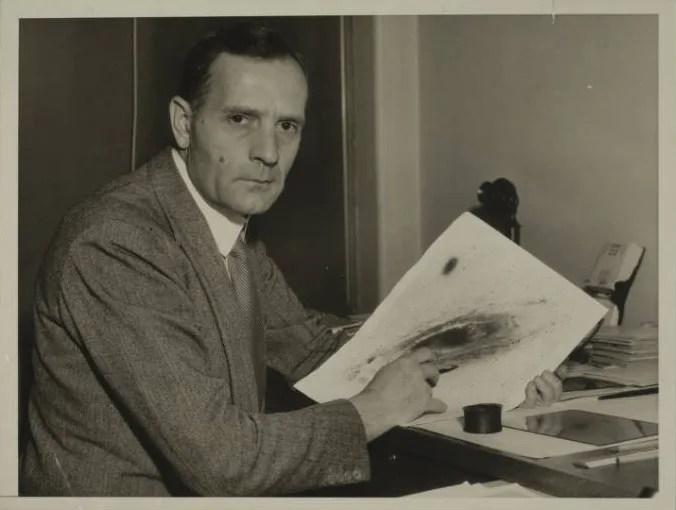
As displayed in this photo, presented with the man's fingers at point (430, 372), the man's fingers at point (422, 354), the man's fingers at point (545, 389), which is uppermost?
the man's fingers at point (422, 354)

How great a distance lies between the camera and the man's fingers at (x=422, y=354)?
43.0 inches

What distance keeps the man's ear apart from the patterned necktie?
0.17 metres

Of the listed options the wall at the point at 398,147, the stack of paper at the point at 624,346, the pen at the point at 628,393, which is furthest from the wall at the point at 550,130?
the pen at the point at 628,393

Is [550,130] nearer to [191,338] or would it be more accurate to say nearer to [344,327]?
[344,327]

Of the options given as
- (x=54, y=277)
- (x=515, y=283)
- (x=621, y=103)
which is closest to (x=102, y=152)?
(x=54, y=277)

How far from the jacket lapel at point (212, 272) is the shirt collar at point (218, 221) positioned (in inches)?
1.9

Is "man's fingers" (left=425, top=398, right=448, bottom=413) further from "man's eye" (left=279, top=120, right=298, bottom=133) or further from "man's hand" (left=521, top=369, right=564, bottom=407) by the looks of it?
"man's eye" (left=279, top=120, right=298, bottom=133)

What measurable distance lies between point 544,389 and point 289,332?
0.43 m

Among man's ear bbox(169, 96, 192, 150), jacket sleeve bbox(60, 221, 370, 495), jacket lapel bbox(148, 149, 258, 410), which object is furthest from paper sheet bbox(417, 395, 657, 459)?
man's ear bbox(169, 96, 192, 150)

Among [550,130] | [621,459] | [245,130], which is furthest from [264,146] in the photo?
[550,130]

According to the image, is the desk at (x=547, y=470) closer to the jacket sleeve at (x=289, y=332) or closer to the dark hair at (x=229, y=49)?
the jacket sleeve at (x=289, y=332)

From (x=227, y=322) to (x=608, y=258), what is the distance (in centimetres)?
81

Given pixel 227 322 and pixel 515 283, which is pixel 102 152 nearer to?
pixel 227 322

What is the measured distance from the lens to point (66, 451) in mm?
1003
